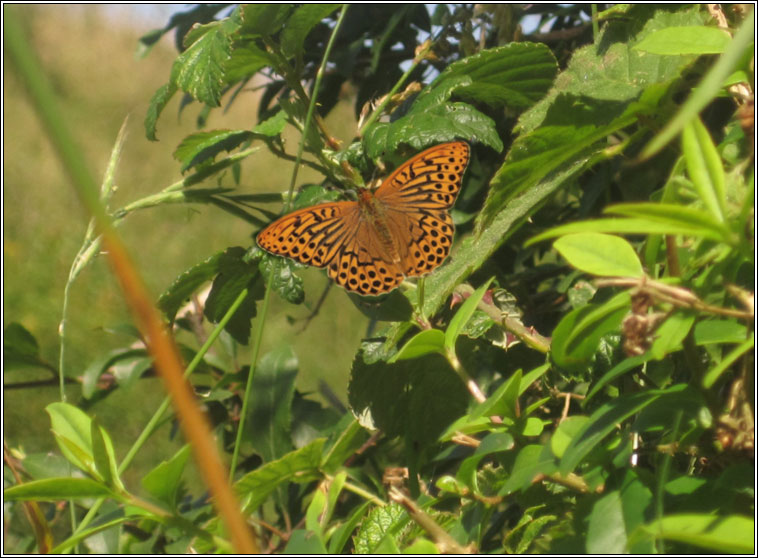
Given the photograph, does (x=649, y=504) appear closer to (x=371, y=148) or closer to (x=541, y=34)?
(x=371, y=148)

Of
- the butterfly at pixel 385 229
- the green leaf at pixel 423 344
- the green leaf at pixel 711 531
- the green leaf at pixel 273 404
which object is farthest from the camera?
the green leaf at pixel 273 404

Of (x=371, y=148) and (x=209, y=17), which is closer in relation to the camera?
(x=371, y=148)

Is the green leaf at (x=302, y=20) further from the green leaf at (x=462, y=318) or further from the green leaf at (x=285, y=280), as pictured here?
the green leaf at (x=462, y=318)

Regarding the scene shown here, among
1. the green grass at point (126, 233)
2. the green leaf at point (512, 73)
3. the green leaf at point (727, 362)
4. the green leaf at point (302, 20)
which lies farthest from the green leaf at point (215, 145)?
the green grass at point (126, 233)

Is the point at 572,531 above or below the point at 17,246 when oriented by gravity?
above

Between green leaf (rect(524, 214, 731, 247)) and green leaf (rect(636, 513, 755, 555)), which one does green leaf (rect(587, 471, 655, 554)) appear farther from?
green leaf (rect(524, 214, 731, 247))

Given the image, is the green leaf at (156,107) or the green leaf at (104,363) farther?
the green leaf at (104,363)

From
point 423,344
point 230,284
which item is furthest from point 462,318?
point 230,284

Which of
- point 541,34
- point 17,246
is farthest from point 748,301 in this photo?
point 17,246
